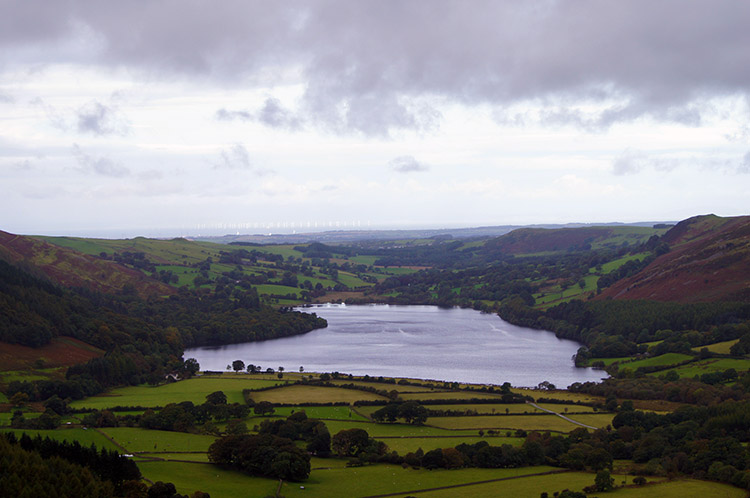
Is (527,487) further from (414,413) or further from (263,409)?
(263,409)

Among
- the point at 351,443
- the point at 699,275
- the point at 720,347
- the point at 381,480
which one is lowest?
the point at 381,480

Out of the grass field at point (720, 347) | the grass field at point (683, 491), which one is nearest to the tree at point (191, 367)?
the grass field at point (683, 491)

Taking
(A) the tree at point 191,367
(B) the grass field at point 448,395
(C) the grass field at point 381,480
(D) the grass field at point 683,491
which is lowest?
(A) the tree at point 191,367

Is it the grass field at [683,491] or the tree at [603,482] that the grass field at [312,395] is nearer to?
the tree at [603,482]

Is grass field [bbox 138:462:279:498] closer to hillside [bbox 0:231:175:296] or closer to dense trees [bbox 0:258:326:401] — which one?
dense trees [bbox 0:258:326:401]

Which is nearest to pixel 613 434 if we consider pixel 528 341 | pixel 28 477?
Answer: pixel 28 477

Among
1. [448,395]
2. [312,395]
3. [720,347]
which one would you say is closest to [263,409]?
[312,395]
